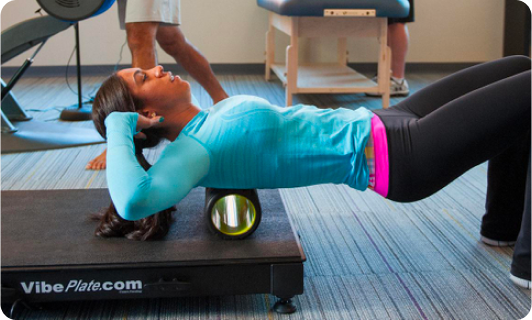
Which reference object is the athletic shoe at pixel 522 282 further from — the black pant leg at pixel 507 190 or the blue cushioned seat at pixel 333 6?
the blue cushioned seat at pixel 333 6

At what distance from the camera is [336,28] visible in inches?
126

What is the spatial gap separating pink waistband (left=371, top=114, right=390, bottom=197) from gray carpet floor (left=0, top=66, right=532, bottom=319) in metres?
0.27

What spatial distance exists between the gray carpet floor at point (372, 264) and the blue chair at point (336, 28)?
1.08 metres

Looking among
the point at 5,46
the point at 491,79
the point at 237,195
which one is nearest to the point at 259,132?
the point at 237,195

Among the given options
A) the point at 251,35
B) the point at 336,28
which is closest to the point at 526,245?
the point at 336,28

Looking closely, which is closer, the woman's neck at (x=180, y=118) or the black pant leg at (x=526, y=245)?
the black pant leg at (x=526, y=245)

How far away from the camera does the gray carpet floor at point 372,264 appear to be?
134 cm

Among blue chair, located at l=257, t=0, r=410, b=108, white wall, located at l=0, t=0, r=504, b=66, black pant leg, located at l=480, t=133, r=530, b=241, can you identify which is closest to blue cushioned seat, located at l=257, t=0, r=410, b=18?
blue chair, located at l=257, t=0, r=410, b=108

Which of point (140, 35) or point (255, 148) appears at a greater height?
point (140, 35)

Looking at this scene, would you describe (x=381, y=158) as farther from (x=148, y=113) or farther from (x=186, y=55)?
(x=186, y=55)

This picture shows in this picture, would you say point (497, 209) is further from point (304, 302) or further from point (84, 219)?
point (84, 219)

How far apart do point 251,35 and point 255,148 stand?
3349mm

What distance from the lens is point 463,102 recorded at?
52.1 inches

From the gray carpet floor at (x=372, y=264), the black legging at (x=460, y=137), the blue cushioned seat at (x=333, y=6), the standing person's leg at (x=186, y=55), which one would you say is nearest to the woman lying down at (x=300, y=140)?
the black legging at (x=460, y=137)
